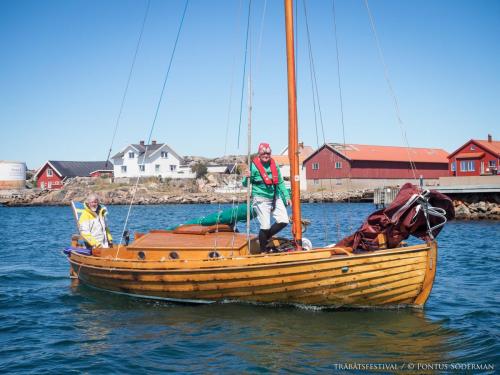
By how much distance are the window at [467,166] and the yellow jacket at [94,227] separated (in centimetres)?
5171

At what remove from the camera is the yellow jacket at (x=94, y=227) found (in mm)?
13456

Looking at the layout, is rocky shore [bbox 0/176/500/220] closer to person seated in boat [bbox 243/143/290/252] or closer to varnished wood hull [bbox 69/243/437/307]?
person seated in boat [bbox 243/143/290/252]

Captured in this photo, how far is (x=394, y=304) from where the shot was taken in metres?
10.1

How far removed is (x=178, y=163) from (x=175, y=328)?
256 ft

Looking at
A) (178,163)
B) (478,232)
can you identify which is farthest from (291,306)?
(178,163)

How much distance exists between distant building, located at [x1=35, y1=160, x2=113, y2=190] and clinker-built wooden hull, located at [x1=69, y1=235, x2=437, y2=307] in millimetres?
78711

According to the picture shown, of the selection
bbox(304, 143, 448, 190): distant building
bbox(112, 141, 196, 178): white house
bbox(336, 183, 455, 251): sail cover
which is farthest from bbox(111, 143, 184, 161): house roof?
bbox(336, 183, 455, 251): sail cover

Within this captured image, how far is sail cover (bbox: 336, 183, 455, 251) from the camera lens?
10.0 m

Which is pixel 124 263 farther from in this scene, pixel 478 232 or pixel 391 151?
pixel 391 151

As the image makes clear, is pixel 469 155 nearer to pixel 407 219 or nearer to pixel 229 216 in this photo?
pixel 229 216

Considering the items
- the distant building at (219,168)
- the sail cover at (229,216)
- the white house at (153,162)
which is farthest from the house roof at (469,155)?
the sail cover at (229,216)

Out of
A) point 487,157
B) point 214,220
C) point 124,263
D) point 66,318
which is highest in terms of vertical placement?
point 487,157

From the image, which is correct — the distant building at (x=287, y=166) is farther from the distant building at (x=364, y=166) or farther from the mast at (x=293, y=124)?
the mast at (x=293, y=124)

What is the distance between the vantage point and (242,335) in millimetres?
→ 9203
